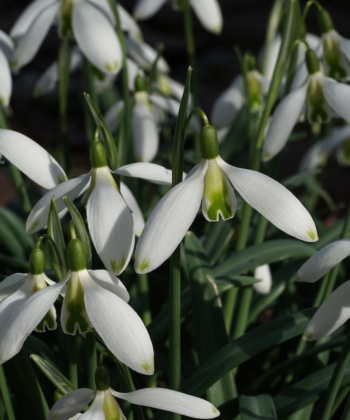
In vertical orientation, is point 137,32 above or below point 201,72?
above

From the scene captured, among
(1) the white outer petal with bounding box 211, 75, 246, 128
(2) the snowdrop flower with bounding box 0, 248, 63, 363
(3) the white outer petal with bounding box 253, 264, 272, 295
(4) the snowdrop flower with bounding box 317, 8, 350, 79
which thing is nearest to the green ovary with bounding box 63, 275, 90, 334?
(2) the snowdrop flower with bounding box 0, 248, 63, 363

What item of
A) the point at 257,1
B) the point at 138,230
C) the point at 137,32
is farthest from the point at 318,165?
the point at 257,1

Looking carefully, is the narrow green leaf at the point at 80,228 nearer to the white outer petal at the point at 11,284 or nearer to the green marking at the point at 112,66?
the white outer petal at the point at 11,284

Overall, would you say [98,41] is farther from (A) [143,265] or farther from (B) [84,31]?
(A) [143,265]

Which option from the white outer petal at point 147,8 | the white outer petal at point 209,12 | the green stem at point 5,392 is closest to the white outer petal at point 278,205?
the green stem at point 5,392

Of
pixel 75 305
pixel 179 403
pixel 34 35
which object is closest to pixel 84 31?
pixel 34 35

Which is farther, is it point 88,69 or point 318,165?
point 318,165

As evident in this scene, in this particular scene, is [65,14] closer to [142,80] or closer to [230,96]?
[142,80]

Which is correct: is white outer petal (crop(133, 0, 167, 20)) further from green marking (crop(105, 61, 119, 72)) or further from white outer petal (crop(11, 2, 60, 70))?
green marking (crop(105, 61, 119, 72))
